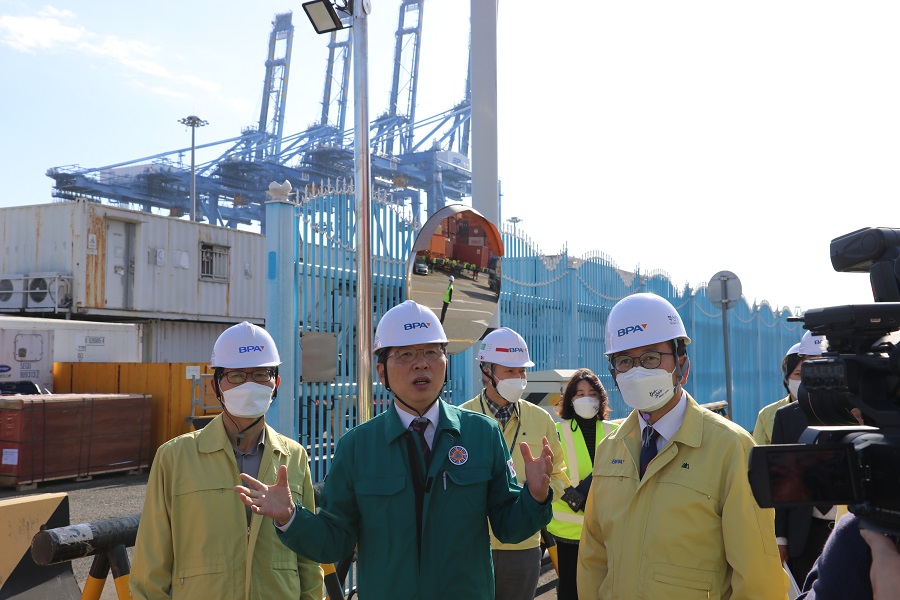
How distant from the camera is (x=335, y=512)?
9.42ft

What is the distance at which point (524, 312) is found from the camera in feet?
31.6

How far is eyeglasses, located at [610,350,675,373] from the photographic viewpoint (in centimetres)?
299

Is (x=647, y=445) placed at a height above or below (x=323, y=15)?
below

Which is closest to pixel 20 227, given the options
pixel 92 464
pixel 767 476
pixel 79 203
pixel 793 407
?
pixel 79 203

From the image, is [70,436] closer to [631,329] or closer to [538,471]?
[538,471]

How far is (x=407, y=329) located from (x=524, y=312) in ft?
21.6

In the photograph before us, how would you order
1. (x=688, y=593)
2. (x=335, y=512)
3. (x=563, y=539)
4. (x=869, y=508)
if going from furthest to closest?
(x=563, y=539), (x=335, y=512), (x=688, y=593), (x=869, y=508)

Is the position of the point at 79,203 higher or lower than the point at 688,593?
higher

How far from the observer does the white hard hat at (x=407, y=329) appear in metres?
3.14

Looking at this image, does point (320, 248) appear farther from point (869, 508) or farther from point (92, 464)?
point (92, 464)

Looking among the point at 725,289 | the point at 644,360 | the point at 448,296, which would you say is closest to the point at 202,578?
the point at 644,360

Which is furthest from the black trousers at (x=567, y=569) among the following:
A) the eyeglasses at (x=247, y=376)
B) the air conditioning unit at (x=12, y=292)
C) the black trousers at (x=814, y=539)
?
the air conditioning unit at (x=12, y=292)

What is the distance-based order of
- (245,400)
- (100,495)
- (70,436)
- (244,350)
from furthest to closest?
1. (70,436)
2. (100,495)
3. (244,350)
4. (245,400)

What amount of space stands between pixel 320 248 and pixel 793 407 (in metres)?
3.86
